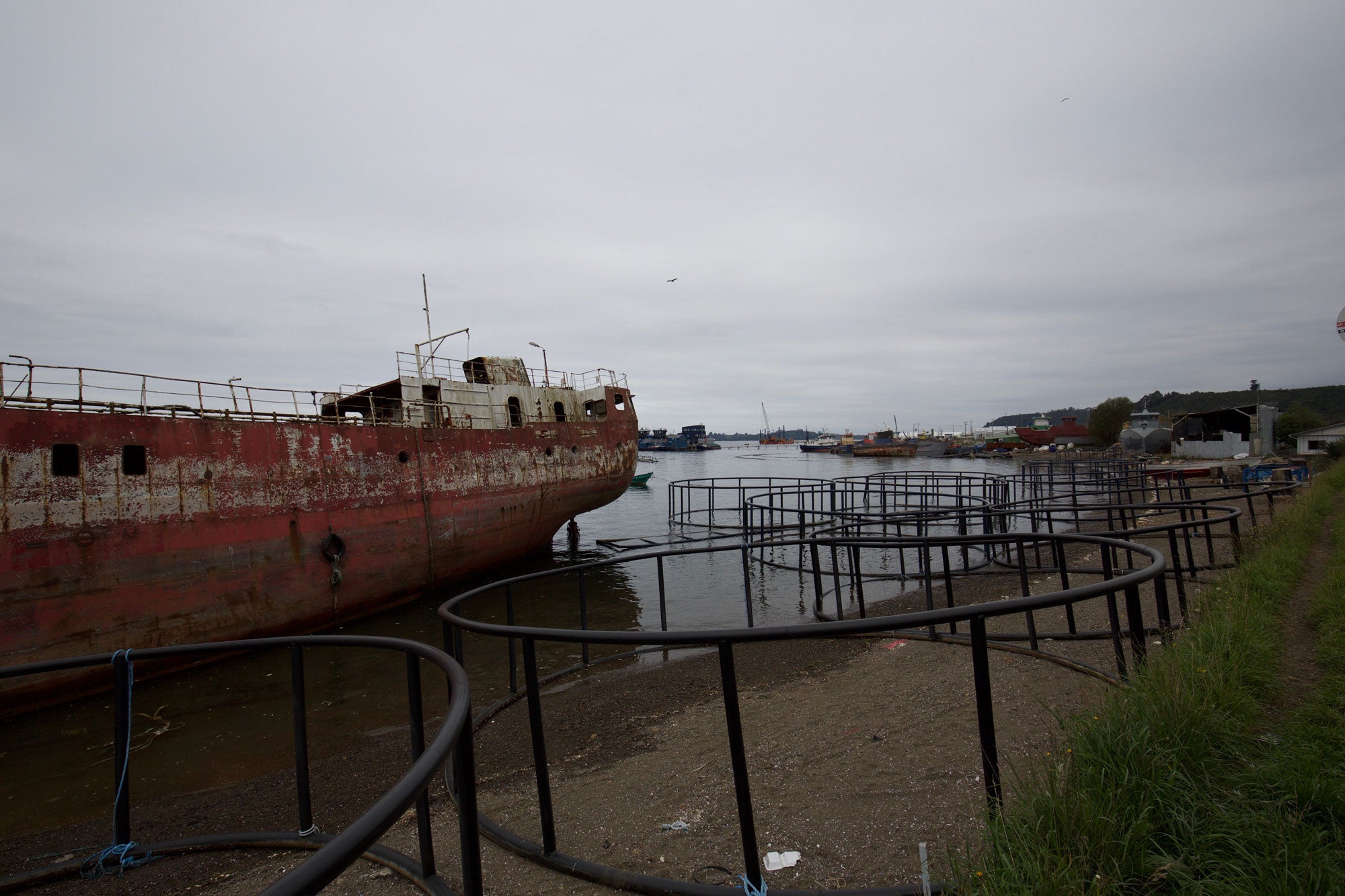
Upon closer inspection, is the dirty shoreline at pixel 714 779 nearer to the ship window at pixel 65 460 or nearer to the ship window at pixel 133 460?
the ship window at pixel 65 460

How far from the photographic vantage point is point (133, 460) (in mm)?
9609

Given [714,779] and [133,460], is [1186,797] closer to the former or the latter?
[714,779]

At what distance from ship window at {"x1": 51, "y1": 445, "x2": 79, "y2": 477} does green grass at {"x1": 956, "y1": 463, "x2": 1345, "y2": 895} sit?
1195cm

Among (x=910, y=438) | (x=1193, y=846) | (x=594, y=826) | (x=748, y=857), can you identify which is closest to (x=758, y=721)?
(x=594, y=826)

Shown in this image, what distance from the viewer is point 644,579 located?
52.1 ft

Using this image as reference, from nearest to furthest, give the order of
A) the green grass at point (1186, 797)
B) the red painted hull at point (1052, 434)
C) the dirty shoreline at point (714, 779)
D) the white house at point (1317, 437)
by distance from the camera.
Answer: the green grass at point (1186, 797) → the dirty shoreline at point (714, 779) → the white house at point (1317, 437) → the red painted hull at point (1052, 434)

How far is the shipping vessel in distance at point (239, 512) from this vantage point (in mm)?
8664

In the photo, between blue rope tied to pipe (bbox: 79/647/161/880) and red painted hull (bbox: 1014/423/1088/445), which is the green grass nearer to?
blue rope tied to pipe (bbox: 79/647/161/880)

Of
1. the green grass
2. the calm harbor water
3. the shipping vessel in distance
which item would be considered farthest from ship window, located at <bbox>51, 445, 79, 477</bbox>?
the green grass

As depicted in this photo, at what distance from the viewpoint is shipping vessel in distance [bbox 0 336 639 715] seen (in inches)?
341

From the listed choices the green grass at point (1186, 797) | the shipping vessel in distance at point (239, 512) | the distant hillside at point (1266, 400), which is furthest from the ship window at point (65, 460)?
the distant hillside at point (1266, 400)

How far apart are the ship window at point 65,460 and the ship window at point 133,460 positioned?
0.51 meters

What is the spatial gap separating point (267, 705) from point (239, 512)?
396cm

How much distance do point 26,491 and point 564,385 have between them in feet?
42.0
